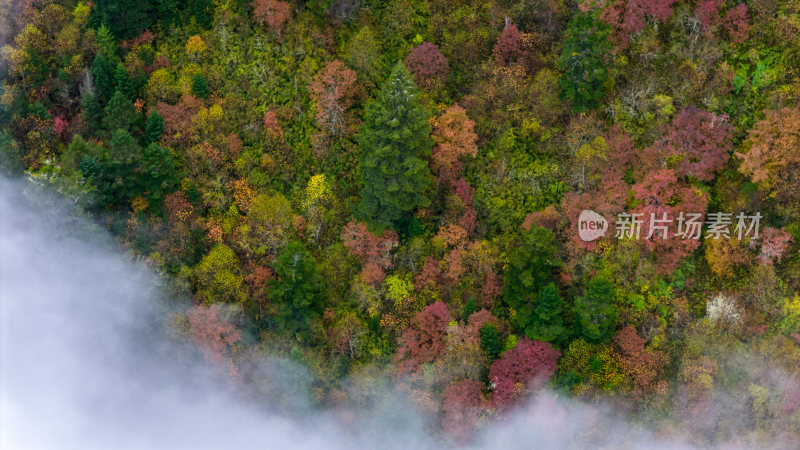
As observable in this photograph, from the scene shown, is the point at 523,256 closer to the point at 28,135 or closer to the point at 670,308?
the point at 670,308

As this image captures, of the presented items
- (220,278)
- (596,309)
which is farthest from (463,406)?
(220,278)

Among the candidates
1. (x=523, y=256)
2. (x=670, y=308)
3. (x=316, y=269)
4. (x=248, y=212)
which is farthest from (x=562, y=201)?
(x=248, y=212)

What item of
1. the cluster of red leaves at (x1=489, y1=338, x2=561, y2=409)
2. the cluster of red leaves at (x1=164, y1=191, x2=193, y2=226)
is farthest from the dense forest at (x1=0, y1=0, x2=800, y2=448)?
the cluster of red leaves at (x1=164, y1=191, x2=193, y2=226)

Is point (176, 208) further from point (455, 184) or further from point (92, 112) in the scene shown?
point (455, 184)

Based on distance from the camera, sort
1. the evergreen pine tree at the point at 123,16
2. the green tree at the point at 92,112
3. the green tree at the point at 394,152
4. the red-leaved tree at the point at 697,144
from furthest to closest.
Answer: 1. the evergreen pine tree at the point at 123,16
2. the green tree at the point at 92,112
3. the red-leaved tree at the point at 697,144
4. the green tree at the point at 394,152

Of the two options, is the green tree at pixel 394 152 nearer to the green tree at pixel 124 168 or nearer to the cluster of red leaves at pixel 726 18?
the green tree at pixel 124 168

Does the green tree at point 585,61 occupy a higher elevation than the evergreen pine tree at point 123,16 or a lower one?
higher

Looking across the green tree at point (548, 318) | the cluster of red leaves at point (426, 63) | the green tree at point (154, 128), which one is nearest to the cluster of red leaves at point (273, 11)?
the cluster of red leaves at point (426, 63)
